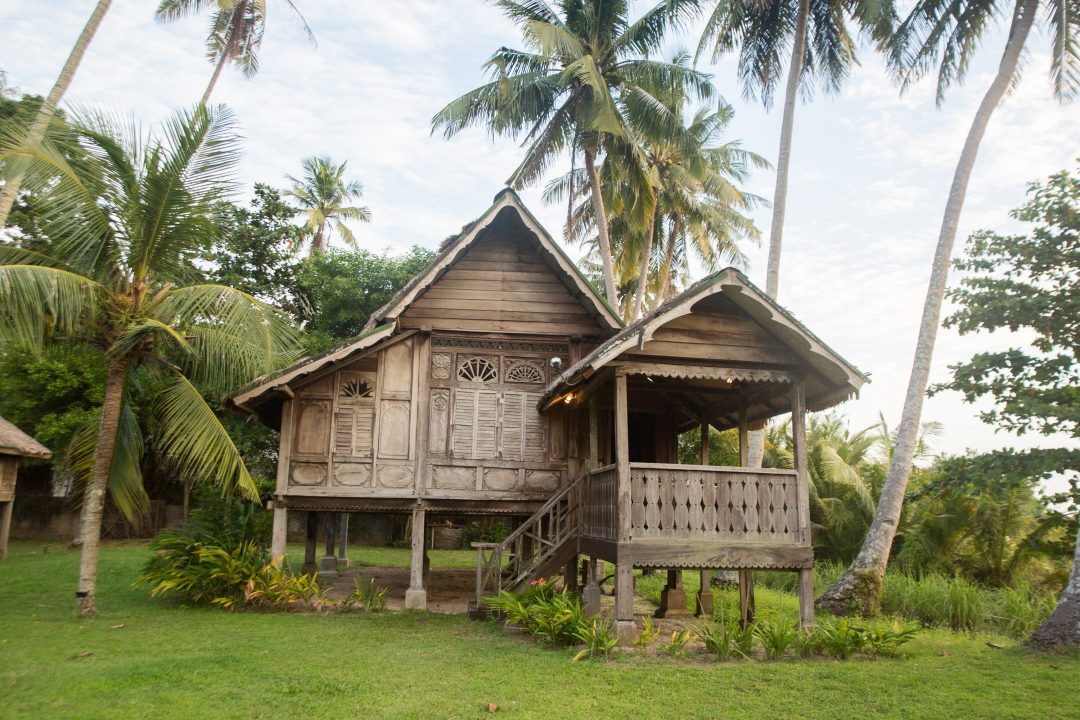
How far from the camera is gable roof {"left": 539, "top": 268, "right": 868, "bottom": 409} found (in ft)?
31.7

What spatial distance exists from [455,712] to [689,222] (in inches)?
1001

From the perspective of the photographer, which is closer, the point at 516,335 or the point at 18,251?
the point at 18,251

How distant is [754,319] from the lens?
1038cm

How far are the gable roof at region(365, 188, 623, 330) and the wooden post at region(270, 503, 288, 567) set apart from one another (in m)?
3.67

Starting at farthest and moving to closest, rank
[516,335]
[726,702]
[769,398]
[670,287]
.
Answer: [670,287]
[516,335]
[769,398]
[726,702]

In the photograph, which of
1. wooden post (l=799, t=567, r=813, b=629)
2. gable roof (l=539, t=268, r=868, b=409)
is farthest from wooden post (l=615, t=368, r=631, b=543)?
wooden post (l=799, t=567, r=813, b=629)

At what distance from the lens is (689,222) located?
98.1 feet

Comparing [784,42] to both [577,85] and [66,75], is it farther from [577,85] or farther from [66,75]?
[66,75]

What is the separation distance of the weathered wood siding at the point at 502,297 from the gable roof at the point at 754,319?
12.4 feet

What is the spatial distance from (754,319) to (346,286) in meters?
18.5

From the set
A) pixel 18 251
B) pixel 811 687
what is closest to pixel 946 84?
pixel 811 687

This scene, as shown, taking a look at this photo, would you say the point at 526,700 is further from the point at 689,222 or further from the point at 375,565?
the point at 689,222

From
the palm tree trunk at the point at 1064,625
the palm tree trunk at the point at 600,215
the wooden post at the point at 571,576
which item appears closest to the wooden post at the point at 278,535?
the wooden post at the point at 571,576

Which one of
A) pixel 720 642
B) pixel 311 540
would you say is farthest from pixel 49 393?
pixel 720 642
